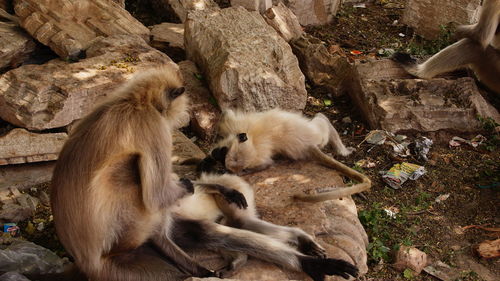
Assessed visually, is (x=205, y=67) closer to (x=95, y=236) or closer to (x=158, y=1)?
(x=158, y=1)

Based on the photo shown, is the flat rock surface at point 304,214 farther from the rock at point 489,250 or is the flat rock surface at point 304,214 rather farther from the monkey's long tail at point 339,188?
the rock at point 489,250

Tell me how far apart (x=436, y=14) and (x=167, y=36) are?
3.81m

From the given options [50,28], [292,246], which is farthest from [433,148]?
[50,28]

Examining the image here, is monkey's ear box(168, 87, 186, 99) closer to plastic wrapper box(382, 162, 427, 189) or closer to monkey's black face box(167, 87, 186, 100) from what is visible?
monkey's black face box(167, 87, 186, 100)

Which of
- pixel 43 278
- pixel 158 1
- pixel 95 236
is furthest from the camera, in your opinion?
pixel 158 1

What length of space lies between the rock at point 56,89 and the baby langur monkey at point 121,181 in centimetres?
160

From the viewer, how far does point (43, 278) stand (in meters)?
3.66

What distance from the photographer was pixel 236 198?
4012 millimetres

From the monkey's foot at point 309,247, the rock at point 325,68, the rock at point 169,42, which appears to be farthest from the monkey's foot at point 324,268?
the rock at point 169,42

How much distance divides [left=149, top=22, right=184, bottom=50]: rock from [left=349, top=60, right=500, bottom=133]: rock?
2.15 metres

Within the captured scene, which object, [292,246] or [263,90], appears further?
[263,90]

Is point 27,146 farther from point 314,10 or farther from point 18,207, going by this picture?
point 314,10

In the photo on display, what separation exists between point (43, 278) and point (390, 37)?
21.0ft

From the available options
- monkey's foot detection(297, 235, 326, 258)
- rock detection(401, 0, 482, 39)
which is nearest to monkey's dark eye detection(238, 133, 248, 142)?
monkey's foot detection(297, 235, 326, 258)
